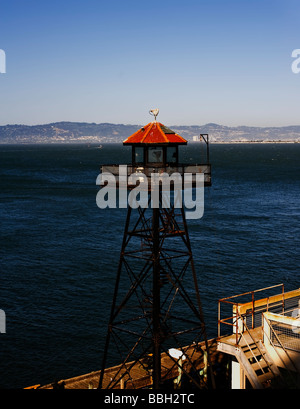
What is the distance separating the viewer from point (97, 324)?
140 ft

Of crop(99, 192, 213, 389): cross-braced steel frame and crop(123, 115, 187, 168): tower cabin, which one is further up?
crop(123, 115, 187, 168): tower cabin

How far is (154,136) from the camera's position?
24125 millimetres

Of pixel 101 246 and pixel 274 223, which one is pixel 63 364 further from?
pixel 274 223

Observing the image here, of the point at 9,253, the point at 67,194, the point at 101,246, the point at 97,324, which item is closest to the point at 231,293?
the point at 97,324

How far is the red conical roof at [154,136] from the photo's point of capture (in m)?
23.9

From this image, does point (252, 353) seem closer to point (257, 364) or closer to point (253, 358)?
point (257, 364)

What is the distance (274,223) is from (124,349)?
48.7 metres

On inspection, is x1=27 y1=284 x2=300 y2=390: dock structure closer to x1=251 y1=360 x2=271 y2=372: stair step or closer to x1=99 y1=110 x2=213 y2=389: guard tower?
x1=251 y1=360 x2=271 y2=372: stair step

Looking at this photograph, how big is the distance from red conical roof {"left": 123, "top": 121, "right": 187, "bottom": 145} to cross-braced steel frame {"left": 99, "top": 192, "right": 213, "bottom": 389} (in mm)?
2718

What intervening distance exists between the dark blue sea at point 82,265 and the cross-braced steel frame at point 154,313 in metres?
1.70

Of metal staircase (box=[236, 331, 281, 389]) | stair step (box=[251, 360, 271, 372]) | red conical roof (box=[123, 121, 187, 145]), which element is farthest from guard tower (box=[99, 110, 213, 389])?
stair step (box=[251, 360, 271, 372])

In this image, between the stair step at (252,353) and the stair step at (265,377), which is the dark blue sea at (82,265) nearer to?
the stair step at (252,353)

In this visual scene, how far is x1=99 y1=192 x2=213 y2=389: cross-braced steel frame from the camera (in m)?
24.9
